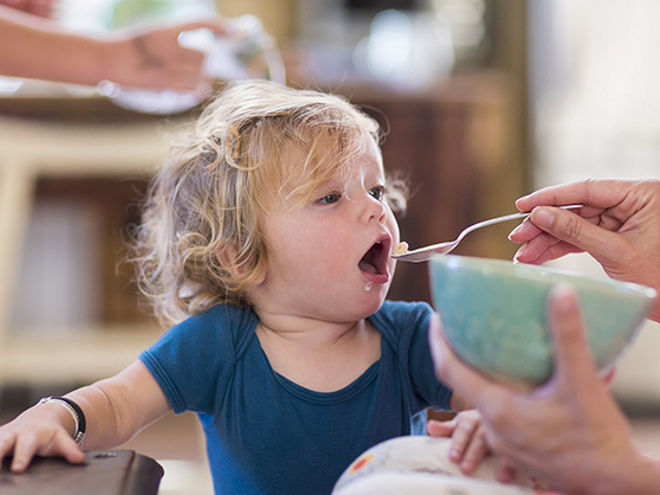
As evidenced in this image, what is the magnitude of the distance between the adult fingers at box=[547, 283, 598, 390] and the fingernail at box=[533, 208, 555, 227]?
421mm

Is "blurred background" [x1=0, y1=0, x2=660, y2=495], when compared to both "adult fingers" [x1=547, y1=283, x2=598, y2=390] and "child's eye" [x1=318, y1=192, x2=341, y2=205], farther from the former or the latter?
"adult fingers" [x1=547, y1=283, x2=598, y2=390]

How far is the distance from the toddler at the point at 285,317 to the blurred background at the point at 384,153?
139cm

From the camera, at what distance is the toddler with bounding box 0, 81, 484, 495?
0.81 meters

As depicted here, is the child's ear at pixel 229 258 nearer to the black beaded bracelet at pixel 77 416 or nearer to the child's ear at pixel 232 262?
the child's ear at pixel 232 262

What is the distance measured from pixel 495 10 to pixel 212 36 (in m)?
2.04

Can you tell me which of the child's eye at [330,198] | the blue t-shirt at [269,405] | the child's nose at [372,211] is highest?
the child's eye at [330,198]

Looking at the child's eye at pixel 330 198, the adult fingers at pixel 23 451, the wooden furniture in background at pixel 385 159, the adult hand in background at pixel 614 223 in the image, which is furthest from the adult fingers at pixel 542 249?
the wooden furniture in background at pixel 385 159

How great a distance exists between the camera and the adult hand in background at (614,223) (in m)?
0.86

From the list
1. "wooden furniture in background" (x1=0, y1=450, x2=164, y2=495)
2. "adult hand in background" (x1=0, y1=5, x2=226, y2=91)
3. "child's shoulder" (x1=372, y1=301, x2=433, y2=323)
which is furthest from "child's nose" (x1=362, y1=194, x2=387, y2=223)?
"adult hand in background" (x1=0, y1=5, x2=226, y2=91)

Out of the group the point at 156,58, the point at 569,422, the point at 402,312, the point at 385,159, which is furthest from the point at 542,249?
the point at 385,159

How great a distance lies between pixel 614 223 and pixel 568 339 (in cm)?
53

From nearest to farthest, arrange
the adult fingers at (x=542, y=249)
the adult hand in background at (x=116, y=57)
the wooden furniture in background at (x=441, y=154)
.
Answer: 1. the adult fingers at (x=542, y=249)
2. the adult hand in background at (x=116, y=57)
3. the wooden furniture in background at (x=441, y=154)

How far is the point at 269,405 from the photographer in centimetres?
82

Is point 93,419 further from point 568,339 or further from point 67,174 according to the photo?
point 67,174
